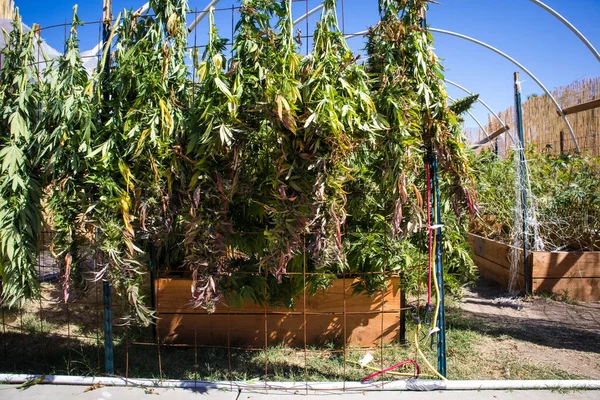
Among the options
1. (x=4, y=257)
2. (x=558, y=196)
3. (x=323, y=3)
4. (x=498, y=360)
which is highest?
(x=323, y=3)

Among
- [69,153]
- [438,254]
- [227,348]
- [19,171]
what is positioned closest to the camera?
[69,153]

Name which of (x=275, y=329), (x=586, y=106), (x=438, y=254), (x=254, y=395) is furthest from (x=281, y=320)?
(x=586, y=106)

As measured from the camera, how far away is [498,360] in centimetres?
383

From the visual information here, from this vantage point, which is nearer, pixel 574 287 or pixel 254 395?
pixel 254 395

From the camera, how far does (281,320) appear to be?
409cm

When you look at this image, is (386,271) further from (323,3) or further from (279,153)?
(323,3)

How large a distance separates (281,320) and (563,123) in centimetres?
948

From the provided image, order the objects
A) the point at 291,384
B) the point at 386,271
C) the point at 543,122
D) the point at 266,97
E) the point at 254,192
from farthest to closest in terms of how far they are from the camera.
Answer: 1. the point at 543,122
2. the point at 386,271
3. the point at 291,384
4. the point at 254,192
5. the point at 266,97

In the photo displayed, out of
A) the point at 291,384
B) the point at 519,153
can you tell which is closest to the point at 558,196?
the point at 519,153

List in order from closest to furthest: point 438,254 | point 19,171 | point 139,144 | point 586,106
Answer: point 139,144, point 19,171, point 438,254, point 586,106

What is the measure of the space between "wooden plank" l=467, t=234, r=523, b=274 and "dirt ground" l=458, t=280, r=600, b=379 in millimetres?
482

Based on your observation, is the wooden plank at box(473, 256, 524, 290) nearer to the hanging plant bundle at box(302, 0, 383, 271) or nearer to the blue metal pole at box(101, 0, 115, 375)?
the hanging plant bundle at box(302, 0, 383, 271)

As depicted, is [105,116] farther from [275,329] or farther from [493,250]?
[493,250]

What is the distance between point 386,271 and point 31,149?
278 cm
